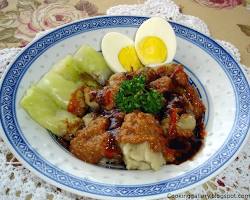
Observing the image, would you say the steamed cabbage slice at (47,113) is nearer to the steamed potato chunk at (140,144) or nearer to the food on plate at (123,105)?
the food on plate at (123,105)

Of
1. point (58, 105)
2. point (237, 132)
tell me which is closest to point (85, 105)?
point (58, 105)

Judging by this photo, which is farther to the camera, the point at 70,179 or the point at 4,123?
the point at 4,123

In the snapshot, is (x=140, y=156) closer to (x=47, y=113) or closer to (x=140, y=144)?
(x=140, y=144)

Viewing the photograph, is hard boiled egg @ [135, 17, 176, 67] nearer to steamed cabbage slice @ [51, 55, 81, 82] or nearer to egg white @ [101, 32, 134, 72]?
egg white @ [101, 32, 134, 72]

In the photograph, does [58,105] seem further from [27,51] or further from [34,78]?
[27,51]

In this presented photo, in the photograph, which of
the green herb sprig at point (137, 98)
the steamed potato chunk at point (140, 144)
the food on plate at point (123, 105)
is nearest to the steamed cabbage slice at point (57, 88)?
the food on plate at point (123, 105)

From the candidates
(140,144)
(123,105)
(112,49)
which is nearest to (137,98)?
(123,105)
